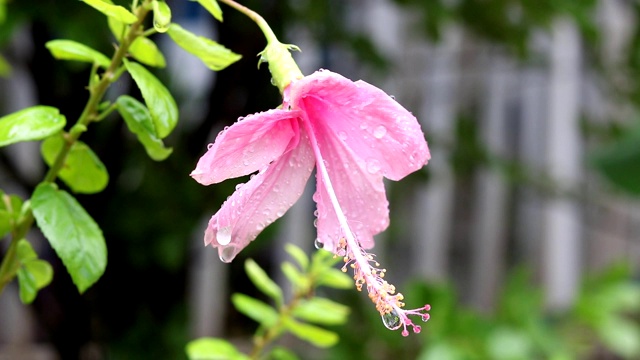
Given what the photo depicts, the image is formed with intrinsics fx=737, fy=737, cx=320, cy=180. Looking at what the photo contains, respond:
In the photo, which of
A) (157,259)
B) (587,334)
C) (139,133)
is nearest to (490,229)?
(587,334)

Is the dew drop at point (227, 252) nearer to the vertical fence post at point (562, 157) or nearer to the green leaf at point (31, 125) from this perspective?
the green leaf at point (31, 125)

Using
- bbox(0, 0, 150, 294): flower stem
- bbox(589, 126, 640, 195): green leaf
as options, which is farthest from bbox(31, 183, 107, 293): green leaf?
bbox(589, 126, 640, 195): green leaf

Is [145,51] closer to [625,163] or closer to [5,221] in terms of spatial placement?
[5,221]

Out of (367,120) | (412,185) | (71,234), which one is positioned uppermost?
(367,120)

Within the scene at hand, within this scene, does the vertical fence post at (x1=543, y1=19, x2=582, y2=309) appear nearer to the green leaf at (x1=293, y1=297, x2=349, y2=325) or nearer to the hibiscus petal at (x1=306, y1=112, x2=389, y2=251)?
the green leaf at (x1=293, y1=297, x2=349, y2=325)

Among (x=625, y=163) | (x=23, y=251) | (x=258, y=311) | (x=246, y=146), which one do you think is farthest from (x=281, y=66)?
(x=625, y=163)

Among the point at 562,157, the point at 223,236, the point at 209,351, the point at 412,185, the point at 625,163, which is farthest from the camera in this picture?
the point at 562,157

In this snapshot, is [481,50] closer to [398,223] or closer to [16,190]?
[398,223]
